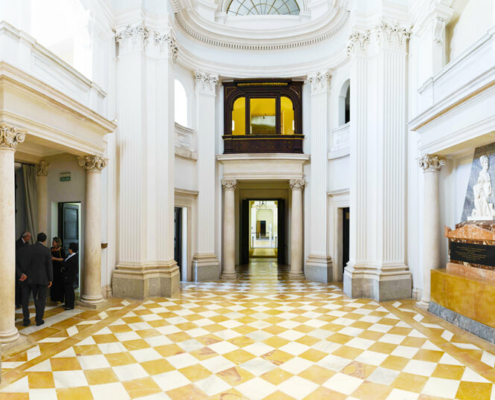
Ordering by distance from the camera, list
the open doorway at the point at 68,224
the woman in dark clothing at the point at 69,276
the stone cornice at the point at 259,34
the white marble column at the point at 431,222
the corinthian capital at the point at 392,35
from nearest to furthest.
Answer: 1. the woman in dark clothing at the point at 69,276
2. the white marble column at the point at 431,222
3. the corinthian capital at the point at 392,35
4. the open doorway at the point at 68,224
5. the stone cornice at the point at 259,34

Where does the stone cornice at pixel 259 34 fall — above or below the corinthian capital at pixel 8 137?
above

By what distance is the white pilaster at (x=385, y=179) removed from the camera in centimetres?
848

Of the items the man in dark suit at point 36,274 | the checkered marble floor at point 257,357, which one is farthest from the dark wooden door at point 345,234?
the man in dark suit at point 36,274

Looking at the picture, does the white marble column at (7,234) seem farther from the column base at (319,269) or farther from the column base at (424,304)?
the column base at (319,269)

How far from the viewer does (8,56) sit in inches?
209

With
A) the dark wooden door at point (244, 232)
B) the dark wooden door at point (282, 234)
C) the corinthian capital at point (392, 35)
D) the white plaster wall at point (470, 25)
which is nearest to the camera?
the white plaster wall at point (470, 25)

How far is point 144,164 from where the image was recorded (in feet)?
28.5

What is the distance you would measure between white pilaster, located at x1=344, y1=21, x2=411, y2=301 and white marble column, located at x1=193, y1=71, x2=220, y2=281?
4850 mm

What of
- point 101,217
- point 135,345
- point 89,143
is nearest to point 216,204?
point 101,217

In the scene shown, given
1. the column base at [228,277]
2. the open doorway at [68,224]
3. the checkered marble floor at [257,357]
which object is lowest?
the column base at [228,277]

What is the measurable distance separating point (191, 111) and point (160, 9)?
10.7ft

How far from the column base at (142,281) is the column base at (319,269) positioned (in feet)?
16.4

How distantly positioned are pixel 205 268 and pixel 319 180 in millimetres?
4993

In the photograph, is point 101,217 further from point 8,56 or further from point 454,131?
point 454,131
